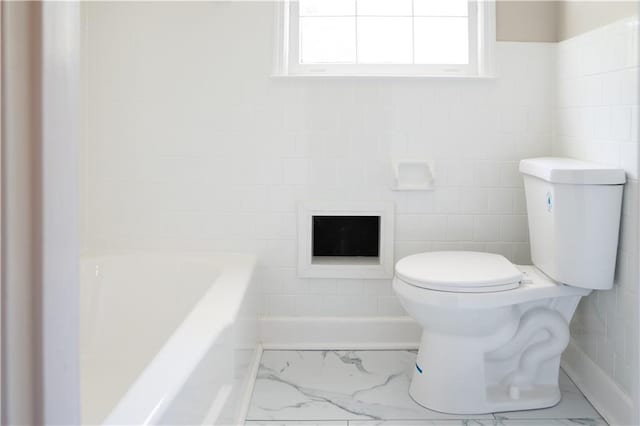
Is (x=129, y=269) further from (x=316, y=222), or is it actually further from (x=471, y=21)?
(x=471, y=21)

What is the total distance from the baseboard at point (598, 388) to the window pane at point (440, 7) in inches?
59.2

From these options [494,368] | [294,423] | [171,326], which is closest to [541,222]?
[494,368]

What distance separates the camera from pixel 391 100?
305 centimetres

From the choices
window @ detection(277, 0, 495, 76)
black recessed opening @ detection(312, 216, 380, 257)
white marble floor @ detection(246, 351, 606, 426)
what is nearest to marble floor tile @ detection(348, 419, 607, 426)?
white marble floor @ detection(246, 351, 606, 426)

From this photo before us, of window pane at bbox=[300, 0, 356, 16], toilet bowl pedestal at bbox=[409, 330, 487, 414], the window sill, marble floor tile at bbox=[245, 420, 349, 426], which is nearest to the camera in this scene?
marble floor tile at bbox=[245, 420, 349, 426]

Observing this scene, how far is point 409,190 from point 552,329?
862mm

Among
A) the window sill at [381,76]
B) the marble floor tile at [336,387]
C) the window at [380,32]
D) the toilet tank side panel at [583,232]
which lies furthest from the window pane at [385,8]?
the marble floor tile at [336,387]

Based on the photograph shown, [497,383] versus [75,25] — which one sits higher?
[75,25]

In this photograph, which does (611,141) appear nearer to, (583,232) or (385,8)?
(583,232)

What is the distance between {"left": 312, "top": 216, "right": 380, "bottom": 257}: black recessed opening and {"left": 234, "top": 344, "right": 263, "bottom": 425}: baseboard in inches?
21.3

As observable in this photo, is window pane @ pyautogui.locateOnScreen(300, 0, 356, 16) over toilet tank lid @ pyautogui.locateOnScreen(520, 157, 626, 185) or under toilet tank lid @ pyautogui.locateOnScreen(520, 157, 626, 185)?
over

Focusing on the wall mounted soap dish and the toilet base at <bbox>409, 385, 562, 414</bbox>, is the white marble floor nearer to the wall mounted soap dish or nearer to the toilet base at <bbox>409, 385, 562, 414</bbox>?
the toilet base at <bbox>409, 385, 562, 414</bbox>

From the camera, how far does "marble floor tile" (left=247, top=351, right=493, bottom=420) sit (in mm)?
2479

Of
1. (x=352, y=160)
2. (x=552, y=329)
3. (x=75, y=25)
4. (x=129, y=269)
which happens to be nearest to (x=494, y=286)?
(x=552, y=329)
